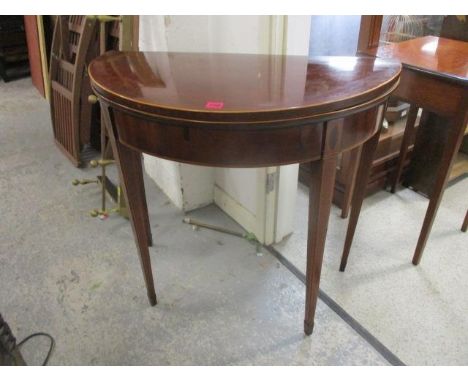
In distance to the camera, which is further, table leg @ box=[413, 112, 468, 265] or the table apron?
table leg @ box=[413, 112, 468, 265]

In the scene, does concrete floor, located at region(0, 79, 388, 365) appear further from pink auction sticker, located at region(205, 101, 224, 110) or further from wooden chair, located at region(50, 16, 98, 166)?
pink auction sticker, located at region(205, 101, 224, 110)

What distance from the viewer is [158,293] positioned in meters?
1.35

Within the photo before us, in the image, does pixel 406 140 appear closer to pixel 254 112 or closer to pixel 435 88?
pixel 435 88

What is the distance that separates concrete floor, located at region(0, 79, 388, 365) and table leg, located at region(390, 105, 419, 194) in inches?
30.9

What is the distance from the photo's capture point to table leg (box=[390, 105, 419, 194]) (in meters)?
1.67

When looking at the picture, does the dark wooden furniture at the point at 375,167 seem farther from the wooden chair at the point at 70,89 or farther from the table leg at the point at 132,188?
the wooden chair at the point at 70,89

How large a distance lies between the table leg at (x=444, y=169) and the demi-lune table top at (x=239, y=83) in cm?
31

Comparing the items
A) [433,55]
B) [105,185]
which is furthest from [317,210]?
[105,185]

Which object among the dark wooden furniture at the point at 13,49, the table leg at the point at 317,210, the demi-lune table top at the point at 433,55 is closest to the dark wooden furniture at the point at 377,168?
the demi-lune table top at the point at 433,55

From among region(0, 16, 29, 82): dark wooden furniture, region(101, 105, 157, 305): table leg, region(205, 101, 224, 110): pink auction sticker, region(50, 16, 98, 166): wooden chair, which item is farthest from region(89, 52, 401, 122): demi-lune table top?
region(0, 16, 29, 82): dark wooden furniture

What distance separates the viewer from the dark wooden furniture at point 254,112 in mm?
750

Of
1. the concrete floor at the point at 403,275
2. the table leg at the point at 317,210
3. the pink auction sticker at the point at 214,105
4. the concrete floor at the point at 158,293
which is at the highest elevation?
the pink auction sticker at the point at 214,105

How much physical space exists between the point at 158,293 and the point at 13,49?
311 centimetres

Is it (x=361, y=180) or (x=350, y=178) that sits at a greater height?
(x=361, y=180)
